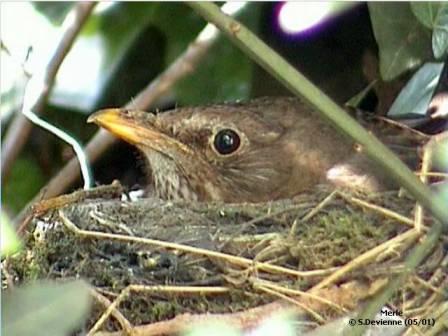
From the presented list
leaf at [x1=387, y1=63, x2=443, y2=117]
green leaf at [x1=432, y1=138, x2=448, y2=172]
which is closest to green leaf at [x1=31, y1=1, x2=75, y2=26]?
leaf at [x1=387, y1=63, x2=443, y2=117]

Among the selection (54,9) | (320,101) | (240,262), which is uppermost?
(54,9)

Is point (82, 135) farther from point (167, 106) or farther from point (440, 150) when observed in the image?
point (440, 150)

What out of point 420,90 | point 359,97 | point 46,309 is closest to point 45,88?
point 359,97

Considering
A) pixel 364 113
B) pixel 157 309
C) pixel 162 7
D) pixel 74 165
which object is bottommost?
pixel 157 309

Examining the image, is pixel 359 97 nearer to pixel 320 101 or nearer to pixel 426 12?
pixel 426 12

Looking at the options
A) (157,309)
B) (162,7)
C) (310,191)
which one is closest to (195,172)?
(310,191)
